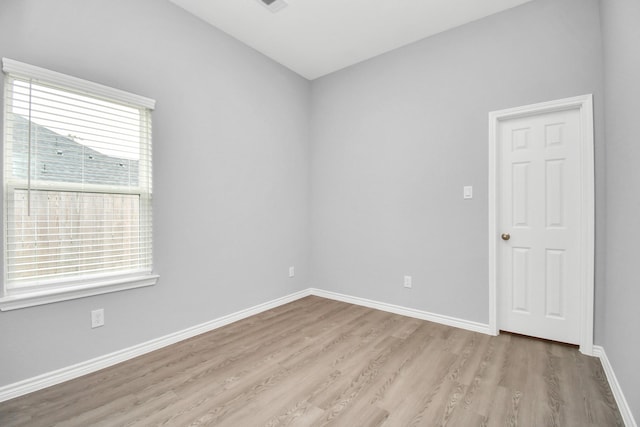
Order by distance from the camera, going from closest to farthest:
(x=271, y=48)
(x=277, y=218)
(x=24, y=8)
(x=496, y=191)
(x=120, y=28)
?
(x=24, y=8)
(x=120, y=28)
(x=496, y=191)
(x=271, y=48)
(x=277, y=218)

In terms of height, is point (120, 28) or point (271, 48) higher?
point (271, 48)

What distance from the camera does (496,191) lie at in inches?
108

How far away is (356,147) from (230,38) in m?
1.88

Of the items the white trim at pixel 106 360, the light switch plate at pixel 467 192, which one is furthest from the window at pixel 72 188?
the light switch plate at pixel 467 192

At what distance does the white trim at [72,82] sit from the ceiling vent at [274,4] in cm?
134

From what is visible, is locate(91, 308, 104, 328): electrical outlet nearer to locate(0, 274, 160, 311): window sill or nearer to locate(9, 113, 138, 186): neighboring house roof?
locate(0, 274, 160, 311): window sill

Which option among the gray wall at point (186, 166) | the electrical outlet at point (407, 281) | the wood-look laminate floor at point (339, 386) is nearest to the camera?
the wood-look laminate floor at point (339, 386)

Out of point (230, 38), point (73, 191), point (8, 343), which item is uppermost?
point (230, 38)

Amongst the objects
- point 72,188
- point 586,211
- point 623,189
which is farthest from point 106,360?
point 586,211

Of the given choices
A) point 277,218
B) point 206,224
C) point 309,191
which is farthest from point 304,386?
point 309,191

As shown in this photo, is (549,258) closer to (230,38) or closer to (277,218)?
(277,218)

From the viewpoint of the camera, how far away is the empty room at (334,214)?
181cm

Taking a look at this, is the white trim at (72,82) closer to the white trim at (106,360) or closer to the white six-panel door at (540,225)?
the white trim at (106,360)

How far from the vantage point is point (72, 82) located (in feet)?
6.66
